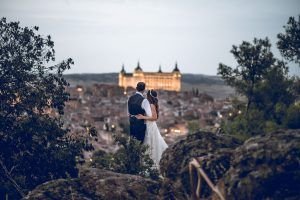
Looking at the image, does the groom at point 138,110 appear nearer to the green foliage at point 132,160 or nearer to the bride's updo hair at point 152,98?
the bride's updo hair at point 152,98

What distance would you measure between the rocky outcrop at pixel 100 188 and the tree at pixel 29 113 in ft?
19.1

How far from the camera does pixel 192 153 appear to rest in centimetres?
845

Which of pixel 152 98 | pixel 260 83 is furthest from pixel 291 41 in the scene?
pixel 152 98

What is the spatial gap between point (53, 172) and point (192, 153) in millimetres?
7259

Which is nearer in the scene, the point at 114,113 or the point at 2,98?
the point at 2,98

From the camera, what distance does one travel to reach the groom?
40.9 ft

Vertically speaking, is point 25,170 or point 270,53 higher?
point 270,53

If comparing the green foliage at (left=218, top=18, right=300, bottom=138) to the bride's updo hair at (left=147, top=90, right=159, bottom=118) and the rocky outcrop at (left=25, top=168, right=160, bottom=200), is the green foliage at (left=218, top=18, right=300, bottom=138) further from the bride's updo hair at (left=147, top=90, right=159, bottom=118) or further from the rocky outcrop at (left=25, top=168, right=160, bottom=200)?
the rocky outcrop at (left=25, top=168, right=160, bottom=200)

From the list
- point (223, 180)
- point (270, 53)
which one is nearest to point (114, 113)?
point (270, 53)

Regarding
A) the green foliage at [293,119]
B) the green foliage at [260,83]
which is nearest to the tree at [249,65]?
the green foliage at [260,83]

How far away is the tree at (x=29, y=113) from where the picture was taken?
1423 cm

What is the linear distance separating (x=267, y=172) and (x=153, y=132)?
7.11m

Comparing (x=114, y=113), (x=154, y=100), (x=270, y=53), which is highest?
(x=270, y=53)

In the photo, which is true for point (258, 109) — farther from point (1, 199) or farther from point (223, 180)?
point (223, 180)
